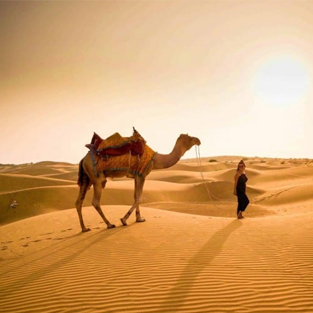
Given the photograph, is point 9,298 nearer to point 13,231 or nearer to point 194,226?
point 194,226

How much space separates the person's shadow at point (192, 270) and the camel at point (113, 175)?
2517mm

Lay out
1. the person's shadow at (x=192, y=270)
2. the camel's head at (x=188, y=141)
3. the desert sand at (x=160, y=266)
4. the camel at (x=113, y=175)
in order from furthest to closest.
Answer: the camel's head at (x=188, y=141)
the camel at (x=113, y=175)
the desert sand at (x=160, y=266)
the person's shadow at (x=192, y=270)

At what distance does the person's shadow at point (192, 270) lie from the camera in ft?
13.4

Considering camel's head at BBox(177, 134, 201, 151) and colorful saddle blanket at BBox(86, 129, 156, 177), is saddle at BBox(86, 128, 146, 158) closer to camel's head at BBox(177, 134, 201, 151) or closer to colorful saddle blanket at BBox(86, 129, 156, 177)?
colorful saddle blanket at BBox(86, 129, 156, 177)

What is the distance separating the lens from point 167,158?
9.27m

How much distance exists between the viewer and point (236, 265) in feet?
17.8

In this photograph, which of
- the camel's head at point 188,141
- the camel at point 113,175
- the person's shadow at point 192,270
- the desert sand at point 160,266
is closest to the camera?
the person's shadow at point 192,270

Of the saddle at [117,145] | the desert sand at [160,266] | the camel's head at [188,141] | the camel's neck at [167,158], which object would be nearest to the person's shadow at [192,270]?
the desert sand at [160,266]

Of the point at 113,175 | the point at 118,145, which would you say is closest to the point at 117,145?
the point at 118,145

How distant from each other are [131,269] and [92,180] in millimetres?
3685

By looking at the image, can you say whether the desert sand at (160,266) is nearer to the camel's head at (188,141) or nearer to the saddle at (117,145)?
the saddle at (117,145)

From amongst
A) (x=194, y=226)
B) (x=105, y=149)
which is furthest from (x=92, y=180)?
(x=194, y=226)

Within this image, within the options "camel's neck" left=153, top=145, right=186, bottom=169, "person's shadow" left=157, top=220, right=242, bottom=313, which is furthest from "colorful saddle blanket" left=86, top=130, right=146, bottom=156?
"person's shadow" left=157, top=220, right=242, bottom=313

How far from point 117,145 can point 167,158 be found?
5.22 feet
